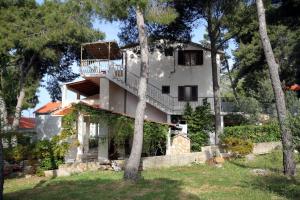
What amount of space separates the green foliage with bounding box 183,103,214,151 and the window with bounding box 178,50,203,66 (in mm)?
6338

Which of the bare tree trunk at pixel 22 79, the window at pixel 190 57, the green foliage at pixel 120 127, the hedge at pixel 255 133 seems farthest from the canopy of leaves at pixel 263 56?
the bare tree trunk at pixel 22 79

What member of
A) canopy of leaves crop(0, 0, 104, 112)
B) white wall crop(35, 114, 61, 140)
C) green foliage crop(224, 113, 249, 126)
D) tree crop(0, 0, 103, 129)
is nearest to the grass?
white wall crop(35, 114, 61, 140)

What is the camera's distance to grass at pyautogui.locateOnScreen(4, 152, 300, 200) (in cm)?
1208

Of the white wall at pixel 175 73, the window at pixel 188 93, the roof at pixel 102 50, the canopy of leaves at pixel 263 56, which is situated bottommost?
the window at pixel 188 93

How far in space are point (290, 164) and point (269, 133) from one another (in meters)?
10.6

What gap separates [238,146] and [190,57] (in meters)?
12.8

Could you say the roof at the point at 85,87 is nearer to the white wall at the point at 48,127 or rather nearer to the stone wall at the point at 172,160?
the white wall at the point at 48,127

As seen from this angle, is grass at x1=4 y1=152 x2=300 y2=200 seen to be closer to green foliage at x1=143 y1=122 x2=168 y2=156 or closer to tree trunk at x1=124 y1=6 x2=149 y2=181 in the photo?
tree trunk at x1=124 y1=6 x2=149 y2=181

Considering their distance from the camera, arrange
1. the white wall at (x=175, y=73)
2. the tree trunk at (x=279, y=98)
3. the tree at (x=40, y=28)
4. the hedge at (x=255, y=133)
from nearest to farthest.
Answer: the tree trunk at (x=279, y=98), the tree at (x=40, y=28), the hedge at (x=255, y=133), the white wall at (x=175, y=73)

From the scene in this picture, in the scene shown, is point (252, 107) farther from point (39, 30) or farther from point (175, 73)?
point (39, 30)

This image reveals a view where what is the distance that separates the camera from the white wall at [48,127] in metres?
22.2

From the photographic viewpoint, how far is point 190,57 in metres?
33.1

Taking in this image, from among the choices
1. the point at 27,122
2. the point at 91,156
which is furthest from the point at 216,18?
the point at 27,122

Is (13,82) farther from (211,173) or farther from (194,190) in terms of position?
(194,190)
